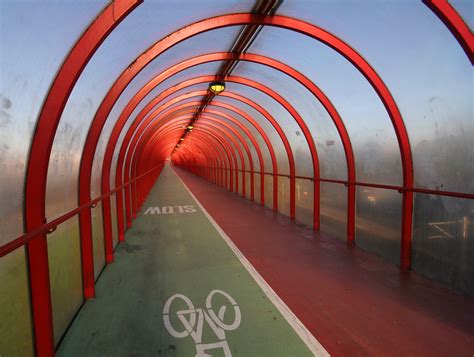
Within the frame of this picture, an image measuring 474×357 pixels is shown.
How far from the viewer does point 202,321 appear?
333 cm

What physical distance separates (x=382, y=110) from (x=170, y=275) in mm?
5014

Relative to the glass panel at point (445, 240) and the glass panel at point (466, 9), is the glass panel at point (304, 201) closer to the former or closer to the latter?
the glass panel at point (445, 240)

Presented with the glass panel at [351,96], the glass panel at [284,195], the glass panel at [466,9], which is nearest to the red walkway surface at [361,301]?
the glass panel at [351,96]

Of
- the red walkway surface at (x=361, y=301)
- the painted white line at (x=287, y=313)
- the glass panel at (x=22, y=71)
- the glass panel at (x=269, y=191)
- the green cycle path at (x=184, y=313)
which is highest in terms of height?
the glass panel at (x=22, y=71)

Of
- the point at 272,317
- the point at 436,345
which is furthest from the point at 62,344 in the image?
the point at 436,345

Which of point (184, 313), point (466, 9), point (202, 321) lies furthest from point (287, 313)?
point (466, 9)

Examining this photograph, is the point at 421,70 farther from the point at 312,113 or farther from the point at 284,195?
the point at 284,195

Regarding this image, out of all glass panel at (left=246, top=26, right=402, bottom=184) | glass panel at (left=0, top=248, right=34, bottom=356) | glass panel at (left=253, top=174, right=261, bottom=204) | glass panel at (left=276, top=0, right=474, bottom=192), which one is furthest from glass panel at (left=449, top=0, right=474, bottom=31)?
glass panel at (left=253, top=174, right=261, bottom=204)

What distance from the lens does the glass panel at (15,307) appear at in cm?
198

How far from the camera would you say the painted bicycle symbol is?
115 inches

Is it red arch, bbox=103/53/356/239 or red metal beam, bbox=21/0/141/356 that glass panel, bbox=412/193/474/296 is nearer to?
red arch, bbox=103/53/356/239

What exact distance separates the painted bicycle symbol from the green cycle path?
0.01 metres

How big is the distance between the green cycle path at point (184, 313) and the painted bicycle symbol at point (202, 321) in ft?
0.03

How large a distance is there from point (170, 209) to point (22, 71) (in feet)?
31.3
